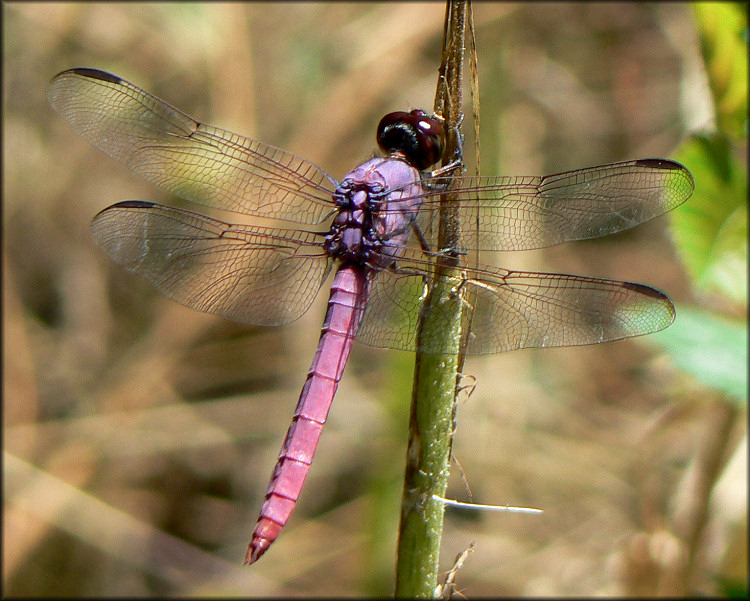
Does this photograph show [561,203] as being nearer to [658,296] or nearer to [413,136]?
[658,296]

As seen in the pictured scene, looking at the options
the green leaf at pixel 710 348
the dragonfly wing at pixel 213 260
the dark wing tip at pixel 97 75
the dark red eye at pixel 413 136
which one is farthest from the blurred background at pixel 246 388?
the dark wing tip at pixel 97 75

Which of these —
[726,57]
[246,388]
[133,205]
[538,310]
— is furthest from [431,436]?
[246,388]

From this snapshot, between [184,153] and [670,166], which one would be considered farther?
[184,153]

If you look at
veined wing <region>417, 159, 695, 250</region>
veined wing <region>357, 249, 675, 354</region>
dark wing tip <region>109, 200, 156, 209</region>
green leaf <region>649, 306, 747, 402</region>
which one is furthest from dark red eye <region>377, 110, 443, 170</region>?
green leaf <region>649, 306, 747, 402</region>

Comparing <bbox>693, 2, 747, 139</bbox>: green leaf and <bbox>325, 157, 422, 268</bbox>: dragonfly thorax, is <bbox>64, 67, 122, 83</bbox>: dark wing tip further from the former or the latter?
<bbox>693, 2, 747, 139</bbox>: green leaf

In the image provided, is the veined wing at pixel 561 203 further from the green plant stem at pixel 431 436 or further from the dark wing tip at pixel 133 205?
the dark wing tip at pixel 133 205

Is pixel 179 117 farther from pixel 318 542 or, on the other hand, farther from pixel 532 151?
pixel 532 151
